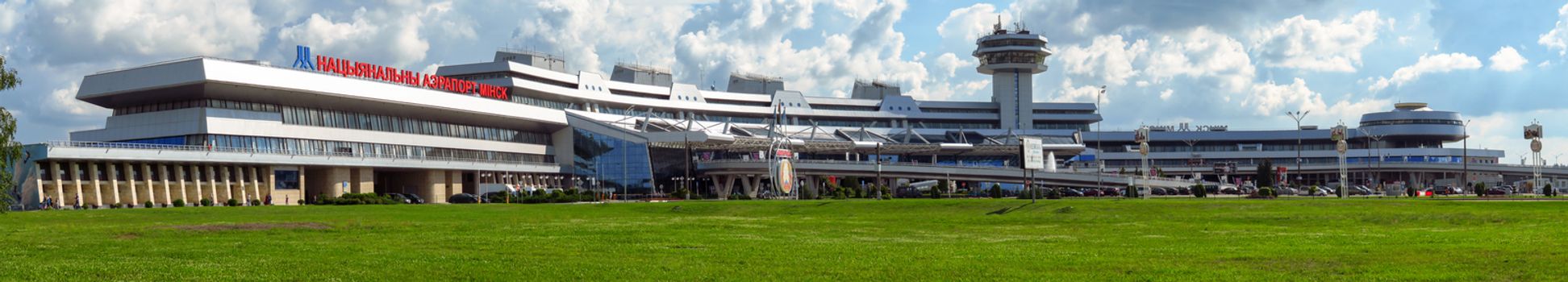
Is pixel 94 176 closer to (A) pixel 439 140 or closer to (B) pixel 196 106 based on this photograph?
(B) pixel 196 106

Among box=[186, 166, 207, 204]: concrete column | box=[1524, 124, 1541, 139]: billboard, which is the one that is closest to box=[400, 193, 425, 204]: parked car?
box=[186, 166, 207, 204]: concrete column

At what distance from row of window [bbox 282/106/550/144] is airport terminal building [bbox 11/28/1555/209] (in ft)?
0.54

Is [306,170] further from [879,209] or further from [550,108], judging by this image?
[879,209]

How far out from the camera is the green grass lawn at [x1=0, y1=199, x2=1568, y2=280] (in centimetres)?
2531

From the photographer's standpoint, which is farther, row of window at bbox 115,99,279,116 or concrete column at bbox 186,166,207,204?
row of window at bbox 115,99,279,116

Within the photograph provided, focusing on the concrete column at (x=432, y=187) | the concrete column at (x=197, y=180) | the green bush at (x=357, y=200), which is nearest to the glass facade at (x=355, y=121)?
the concrete column at (x=432, y=187)

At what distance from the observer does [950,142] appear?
193750mm

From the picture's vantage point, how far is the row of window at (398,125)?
11562 centimetres

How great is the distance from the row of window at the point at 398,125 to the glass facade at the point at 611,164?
635 cm

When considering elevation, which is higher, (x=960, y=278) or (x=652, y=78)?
(x=652, y=78)

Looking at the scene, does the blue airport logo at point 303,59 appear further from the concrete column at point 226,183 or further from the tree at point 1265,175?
the tree at point 1265,175

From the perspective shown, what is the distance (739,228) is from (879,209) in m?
24.1

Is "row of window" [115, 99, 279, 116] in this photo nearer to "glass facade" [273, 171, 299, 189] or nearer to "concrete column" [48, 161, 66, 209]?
"glass facade" [273, 171, 299, 189]

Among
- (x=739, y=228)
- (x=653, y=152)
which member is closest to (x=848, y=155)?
(x=653, y=152)
